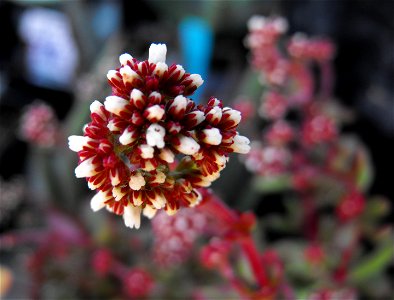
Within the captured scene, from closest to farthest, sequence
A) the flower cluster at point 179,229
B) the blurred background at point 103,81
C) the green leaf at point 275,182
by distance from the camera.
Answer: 1. the flower cluster at point 179,229
2. the green leaf at point 275,182
3. the blurred background at point 103,81

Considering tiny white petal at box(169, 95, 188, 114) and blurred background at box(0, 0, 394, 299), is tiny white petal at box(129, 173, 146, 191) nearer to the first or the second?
tiny white petal at box(169, 95, 188, 114)

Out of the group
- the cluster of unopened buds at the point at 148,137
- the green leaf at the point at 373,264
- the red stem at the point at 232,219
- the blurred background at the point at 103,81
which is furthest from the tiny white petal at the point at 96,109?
the green leaf at the point at 373,264

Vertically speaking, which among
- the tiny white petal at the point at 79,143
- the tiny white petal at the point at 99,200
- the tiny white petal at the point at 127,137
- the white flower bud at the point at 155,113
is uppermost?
the tiny white petal at the point at 79,143

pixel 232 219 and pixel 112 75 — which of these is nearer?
pixel 112 75

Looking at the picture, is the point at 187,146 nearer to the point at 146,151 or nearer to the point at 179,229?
the point at 146,151

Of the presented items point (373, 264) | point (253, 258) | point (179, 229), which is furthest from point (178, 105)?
point (373, 264)

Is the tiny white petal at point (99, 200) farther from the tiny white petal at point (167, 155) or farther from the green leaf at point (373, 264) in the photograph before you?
the green leaf at point (373, 264)

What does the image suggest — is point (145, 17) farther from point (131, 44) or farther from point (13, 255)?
point (13, 255)

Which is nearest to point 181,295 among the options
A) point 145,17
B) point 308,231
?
point 308,231
